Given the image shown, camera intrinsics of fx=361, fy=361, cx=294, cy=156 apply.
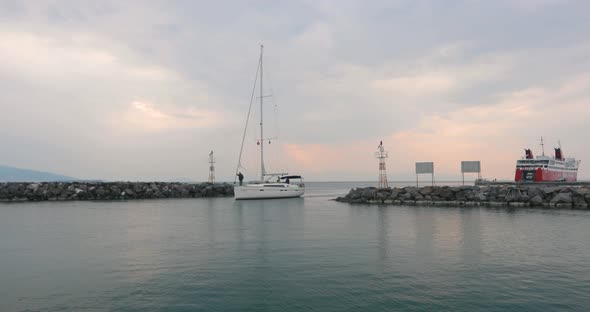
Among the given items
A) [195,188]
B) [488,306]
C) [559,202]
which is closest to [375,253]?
[488,306]

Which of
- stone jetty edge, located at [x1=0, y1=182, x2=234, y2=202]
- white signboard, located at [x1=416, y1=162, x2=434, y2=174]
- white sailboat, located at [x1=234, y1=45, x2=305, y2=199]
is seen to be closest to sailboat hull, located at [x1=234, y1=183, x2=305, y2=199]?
white sailboat, located at [x1=234, y1=45, x2=305, y2=199]

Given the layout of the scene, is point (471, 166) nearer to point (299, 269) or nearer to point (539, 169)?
point (539, 169)

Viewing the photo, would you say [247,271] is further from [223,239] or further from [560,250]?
[560,250]

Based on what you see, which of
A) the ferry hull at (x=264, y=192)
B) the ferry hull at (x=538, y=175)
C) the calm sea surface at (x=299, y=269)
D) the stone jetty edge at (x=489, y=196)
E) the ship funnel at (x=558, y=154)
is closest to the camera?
the calm sea surface at (x=299, y=269)

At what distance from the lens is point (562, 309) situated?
10008mm

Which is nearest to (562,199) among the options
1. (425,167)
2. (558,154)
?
(425,167)

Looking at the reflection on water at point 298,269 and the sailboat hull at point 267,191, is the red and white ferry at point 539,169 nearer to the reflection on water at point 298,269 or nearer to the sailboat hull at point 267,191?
the sailboat hull at point 267,191

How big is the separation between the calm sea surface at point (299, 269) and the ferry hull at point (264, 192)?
114 ft

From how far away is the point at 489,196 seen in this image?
46.4m

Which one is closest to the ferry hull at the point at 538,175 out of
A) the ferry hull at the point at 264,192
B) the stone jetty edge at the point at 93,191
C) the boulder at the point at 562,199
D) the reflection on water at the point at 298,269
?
the boulder at the point at 562,199

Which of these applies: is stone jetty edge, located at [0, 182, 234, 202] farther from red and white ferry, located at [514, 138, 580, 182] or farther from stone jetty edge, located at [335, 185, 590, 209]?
red and white ferry, located at [514, 138, 580, 182]

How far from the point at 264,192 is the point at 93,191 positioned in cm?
3095

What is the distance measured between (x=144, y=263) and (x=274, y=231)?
447 inches

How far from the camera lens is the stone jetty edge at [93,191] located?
2421 inches
